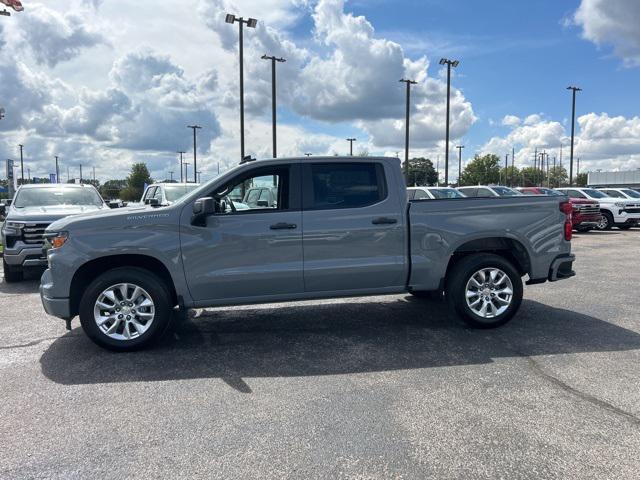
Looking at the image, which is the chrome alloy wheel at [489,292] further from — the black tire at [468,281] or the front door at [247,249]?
the front door at [247,249]

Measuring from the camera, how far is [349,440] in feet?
11.1

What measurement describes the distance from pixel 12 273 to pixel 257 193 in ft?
20.6

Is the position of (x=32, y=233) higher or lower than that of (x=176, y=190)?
lower

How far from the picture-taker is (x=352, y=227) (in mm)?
5484

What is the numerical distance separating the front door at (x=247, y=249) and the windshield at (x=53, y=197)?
648 cm

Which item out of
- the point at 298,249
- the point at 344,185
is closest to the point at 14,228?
the point at 298,249

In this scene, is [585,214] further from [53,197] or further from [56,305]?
[56,305]

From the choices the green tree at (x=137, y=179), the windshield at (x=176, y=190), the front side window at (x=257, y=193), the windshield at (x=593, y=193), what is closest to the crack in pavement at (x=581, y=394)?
the front side window at (x=257, y=193)

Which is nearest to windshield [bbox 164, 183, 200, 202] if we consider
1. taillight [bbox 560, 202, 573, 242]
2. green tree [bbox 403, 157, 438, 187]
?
taillight [bbox 560, 202, 573, 242]

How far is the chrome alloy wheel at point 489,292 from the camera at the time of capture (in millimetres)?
5852

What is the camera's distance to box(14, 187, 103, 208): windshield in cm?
1040

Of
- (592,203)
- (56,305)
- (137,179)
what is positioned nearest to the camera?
(56,305)

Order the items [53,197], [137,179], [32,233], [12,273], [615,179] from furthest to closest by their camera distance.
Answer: [615,179] < [137,179] < [53,197] < [12,273] < [32,233]

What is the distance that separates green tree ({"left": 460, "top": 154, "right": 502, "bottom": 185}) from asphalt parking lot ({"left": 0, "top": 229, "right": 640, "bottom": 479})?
11881 centimetres
